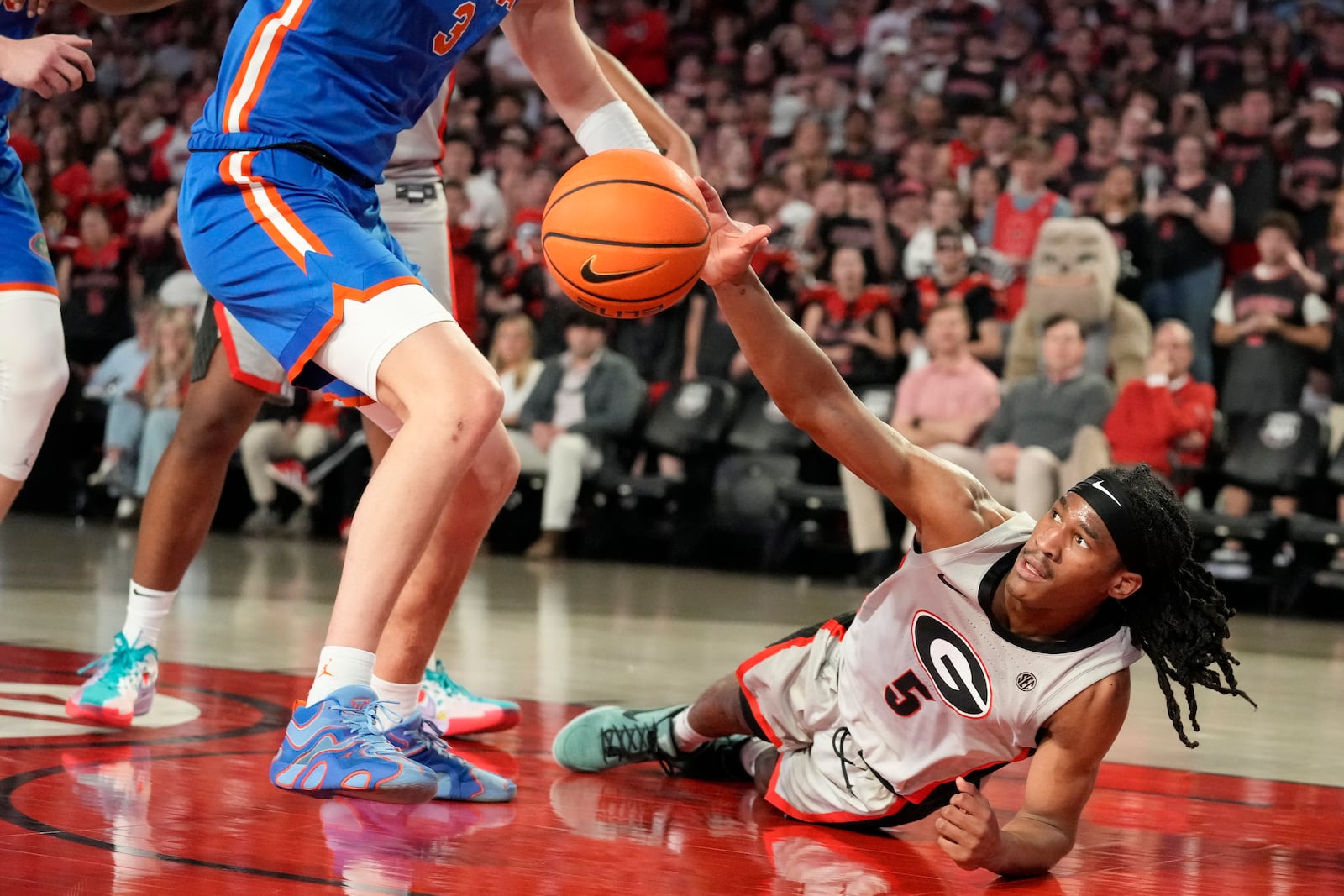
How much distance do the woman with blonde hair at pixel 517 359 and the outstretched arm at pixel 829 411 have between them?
7109 millimetres

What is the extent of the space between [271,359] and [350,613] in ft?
3.92

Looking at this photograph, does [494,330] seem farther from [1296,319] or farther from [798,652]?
[798,652]

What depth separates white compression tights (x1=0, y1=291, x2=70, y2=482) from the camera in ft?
12.6

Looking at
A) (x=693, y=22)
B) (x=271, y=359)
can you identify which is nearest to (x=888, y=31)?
(x=693, y=22)

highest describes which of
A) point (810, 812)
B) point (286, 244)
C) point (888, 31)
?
point (888, 31)

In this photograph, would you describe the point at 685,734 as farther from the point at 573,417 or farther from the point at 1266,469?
the point at 573,417

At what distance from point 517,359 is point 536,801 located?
7.21 m

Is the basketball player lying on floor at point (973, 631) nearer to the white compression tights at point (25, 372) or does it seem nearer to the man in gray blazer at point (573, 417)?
the white compression tights at point (25, 372)

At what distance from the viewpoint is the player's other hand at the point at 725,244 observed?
10.4ft

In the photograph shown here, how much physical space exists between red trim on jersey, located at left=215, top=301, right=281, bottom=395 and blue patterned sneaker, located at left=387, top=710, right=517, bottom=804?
0.98 meters

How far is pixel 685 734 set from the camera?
3.71 metres

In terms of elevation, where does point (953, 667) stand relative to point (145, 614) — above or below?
above

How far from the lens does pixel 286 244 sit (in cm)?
288

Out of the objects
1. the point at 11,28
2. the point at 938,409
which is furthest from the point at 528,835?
the point at 938,409
